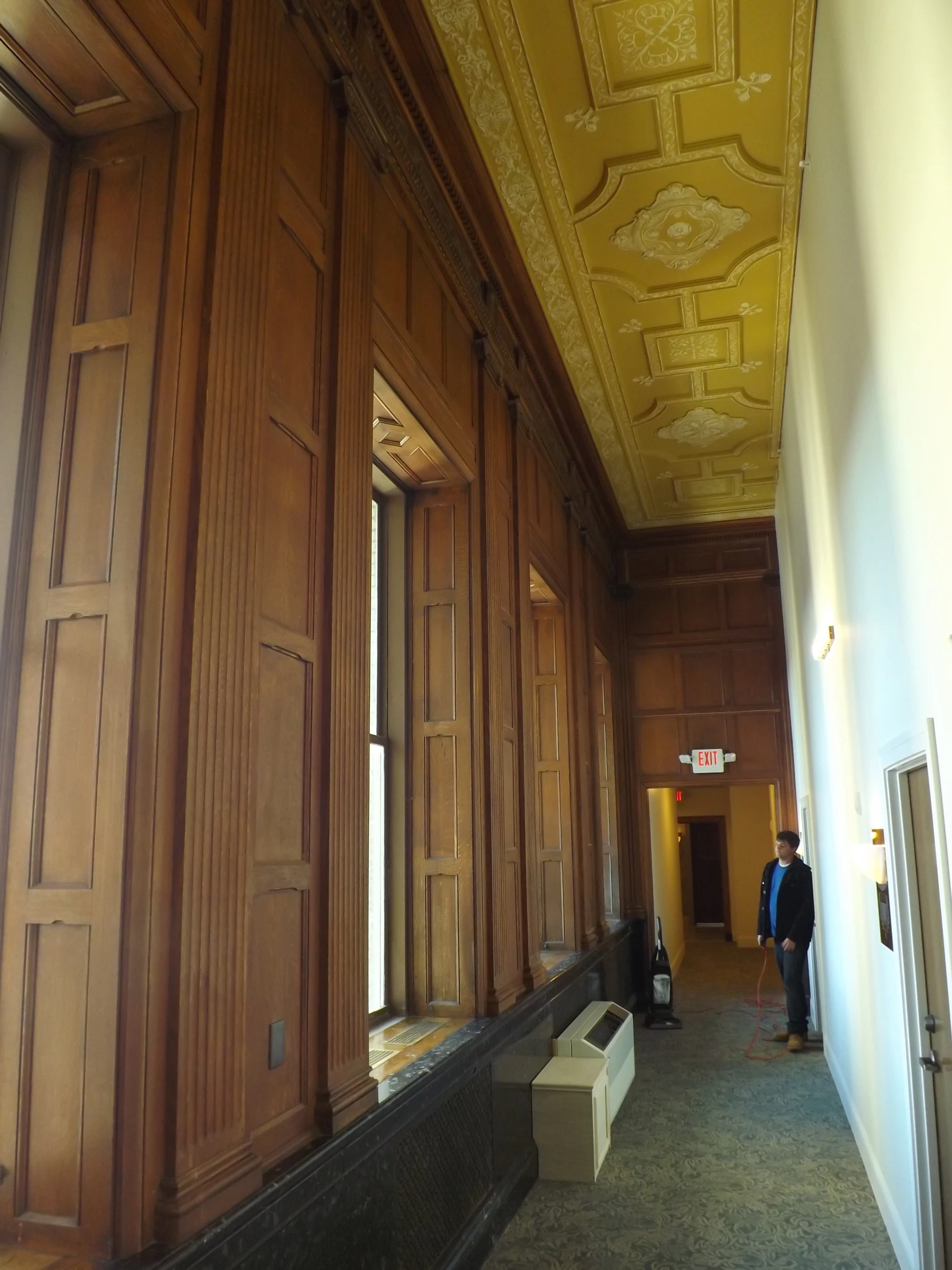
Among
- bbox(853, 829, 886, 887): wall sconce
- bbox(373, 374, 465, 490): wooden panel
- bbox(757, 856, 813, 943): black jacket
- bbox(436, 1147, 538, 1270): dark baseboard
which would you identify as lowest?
bbox(436, 1147, 538, 1270): dark baseboard

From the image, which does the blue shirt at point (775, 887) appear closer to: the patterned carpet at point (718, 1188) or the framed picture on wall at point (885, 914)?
the patterned carpet at point (718, 1188)

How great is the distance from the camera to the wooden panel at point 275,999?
2686mm

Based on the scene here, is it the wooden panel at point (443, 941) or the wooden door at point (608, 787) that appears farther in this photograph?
the wooden door at point (608, 787)

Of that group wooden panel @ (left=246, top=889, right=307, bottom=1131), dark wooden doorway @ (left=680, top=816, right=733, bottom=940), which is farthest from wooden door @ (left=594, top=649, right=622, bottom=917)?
dark wooden doorway @ (left=680, top=816, right=733, bottom=940)

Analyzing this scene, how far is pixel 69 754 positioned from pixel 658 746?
29.7ft

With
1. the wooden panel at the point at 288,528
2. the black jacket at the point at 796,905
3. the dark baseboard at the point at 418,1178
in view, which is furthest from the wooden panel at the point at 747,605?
the wooden panel at the point at 288,528

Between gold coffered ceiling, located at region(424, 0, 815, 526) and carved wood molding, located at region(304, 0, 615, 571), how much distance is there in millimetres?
299

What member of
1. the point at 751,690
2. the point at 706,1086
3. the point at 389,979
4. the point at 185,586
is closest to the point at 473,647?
the point at 389,979

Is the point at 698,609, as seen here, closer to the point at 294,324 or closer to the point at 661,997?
the point at 661,997

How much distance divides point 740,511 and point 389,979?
741 centimetres

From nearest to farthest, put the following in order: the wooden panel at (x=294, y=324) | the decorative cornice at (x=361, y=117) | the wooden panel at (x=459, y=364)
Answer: the wooden panel at (x=294, y=324) < the decorative cornice at (x=361, y=117) < the wooden panel at (x=459, y=364)

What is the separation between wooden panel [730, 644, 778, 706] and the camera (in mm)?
10500

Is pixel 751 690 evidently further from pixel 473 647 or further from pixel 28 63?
pixel 28 63

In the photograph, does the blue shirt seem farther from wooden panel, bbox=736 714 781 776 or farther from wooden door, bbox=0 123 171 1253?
wooden door, bbox=0 123 171 1253
